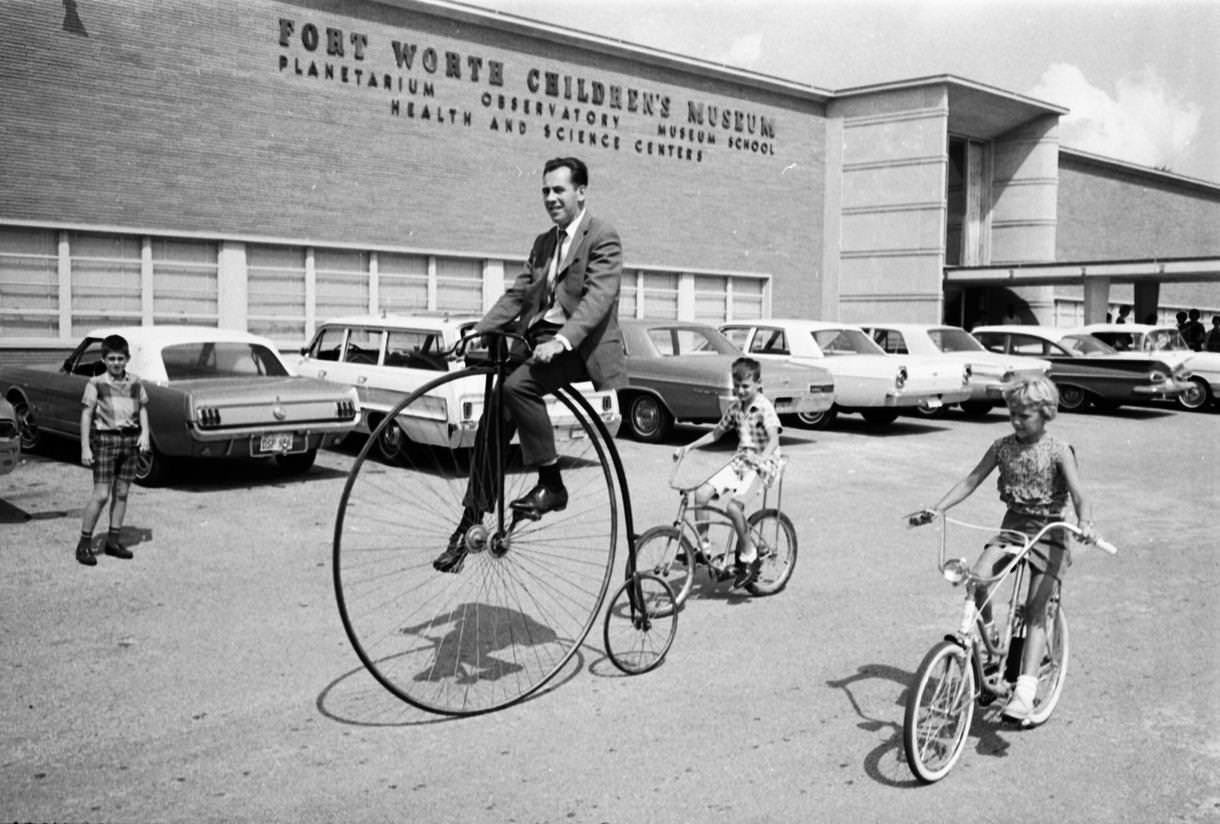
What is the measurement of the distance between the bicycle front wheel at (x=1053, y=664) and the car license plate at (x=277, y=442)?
769cm

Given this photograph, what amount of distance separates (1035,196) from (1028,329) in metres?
18.2

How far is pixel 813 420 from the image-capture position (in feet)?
58.4

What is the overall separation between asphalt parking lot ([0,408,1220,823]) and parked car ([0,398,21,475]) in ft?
1.61

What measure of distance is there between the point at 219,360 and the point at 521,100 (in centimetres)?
1462

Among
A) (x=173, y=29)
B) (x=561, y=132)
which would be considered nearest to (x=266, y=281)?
(x=173, y=29)

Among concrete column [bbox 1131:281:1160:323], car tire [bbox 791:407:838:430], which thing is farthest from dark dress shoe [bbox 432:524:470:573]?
concrete column [bbox 1131:281:1160:323]

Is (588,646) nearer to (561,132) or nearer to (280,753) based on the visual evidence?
(280,753)

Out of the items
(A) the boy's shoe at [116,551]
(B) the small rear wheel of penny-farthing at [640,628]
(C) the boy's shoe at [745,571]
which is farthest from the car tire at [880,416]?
(A) the boy's shoe at [116,551]

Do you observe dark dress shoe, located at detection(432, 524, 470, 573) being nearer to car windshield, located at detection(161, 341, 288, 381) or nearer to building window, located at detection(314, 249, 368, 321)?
car windshield, located at detection(161, 341, 288, 381)

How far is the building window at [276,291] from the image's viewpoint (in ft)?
68.5

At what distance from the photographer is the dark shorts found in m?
4.89

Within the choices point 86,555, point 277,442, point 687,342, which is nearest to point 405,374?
point 277,442

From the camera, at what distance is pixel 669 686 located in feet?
18.0

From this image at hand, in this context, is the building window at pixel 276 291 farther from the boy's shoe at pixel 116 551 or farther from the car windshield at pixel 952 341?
the boy's shoe at pixel 116 551
